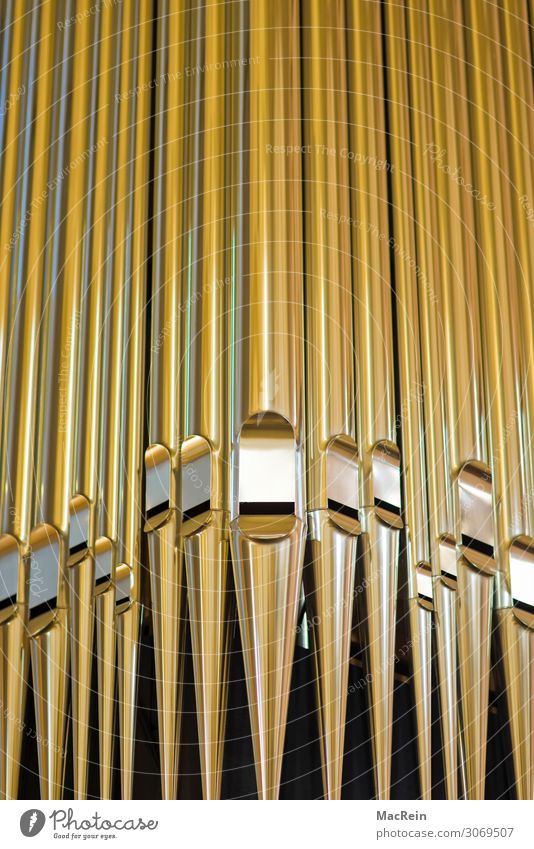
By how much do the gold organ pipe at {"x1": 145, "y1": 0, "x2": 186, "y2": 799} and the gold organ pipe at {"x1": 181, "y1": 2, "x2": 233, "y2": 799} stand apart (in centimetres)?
2

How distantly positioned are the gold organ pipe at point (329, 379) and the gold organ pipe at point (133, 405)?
0.83 feet

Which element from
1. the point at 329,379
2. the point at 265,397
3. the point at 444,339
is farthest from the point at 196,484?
the point at 444,339

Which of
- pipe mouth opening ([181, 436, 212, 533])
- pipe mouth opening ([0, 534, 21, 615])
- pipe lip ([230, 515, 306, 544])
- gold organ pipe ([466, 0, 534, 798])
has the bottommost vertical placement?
pipe mouth opening ([0, 534, 21, 615])

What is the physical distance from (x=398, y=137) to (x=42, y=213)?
630 millimetres

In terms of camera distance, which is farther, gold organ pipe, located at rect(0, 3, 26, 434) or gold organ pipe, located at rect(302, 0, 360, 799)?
gold organ pipe, located at rect(0, 3, 26, 434)

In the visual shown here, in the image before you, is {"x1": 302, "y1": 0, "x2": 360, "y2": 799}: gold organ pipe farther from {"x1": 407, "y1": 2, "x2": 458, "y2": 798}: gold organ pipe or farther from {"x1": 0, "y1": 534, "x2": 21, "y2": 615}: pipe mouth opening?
{"x1": 0, "y1": 534, "x2": 21, "y2": 615}: pipe mouth opening

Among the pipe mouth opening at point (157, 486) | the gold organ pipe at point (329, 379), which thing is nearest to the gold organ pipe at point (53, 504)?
the pipe mouth opening at point (157, 486)

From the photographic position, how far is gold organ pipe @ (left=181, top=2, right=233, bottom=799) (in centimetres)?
172

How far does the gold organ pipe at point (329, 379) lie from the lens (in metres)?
1.75

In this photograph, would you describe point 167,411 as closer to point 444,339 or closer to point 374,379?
point 374,379

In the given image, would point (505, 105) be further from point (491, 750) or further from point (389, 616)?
point (491, 750)

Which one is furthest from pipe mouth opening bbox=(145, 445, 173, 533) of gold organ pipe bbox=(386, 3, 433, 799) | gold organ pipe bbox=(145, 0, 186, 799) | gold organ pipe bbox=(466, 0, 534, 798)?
gold organ pipe bbox=(466, 0, 534, 798)
